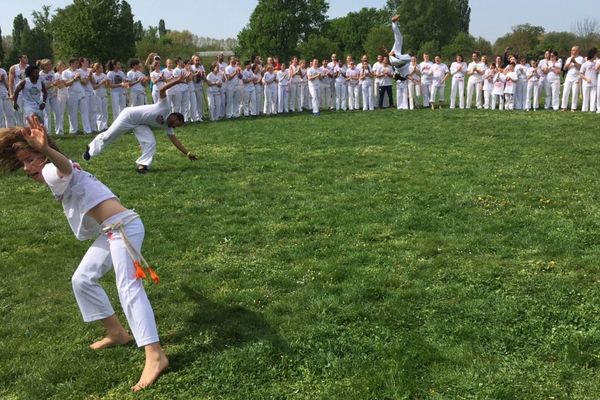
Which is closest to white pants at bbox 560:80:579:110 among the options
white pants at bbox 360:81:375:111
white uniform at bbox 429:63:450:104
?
white uniform at bbox 429:63:450:104

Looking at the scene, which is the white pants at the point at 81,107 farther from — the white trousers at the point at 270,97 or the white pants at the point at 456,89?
the white pants at the point at 456,89

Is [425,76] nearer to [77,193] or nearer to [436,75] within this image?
[436,75]

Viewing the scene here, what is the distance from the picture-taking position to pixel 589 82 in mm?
19000

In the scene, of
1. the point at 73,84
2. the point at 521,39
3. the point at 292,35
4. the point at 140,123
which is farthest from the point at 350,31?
the point at 140,123

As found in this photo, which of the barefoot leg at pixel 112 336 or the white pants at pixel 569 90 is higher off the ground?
the white pants at pixel 569 90

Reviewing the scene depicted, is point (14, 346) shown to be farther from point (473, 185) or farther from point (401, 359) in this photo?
point (473, 185)

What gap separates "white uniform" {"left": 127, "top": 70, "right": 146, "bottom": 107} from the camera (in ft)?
61.8

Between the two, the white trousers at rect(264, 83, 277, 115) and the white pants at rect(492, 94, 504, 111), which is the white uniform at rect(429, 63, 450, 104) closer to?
the white pants at rect(492, 94, 504, 111)

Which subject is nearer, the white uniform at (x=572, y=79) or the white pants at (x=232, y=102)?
the white uniform at (x=572, y=79)

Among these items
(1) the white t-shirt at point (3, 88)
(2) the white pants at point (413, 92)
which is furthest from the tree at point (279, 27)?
(1) the white t-shirt at point (3, 88)

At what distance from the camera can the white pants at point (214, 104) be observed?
20.2m

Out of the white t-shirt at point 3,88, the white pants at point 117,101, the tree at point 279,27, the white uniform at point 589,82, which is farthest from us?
the tree at point 279,27

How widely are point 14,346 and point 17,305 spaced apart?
87 cm

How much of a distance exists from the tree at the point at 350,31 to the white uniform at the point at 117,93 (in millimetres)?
68922
